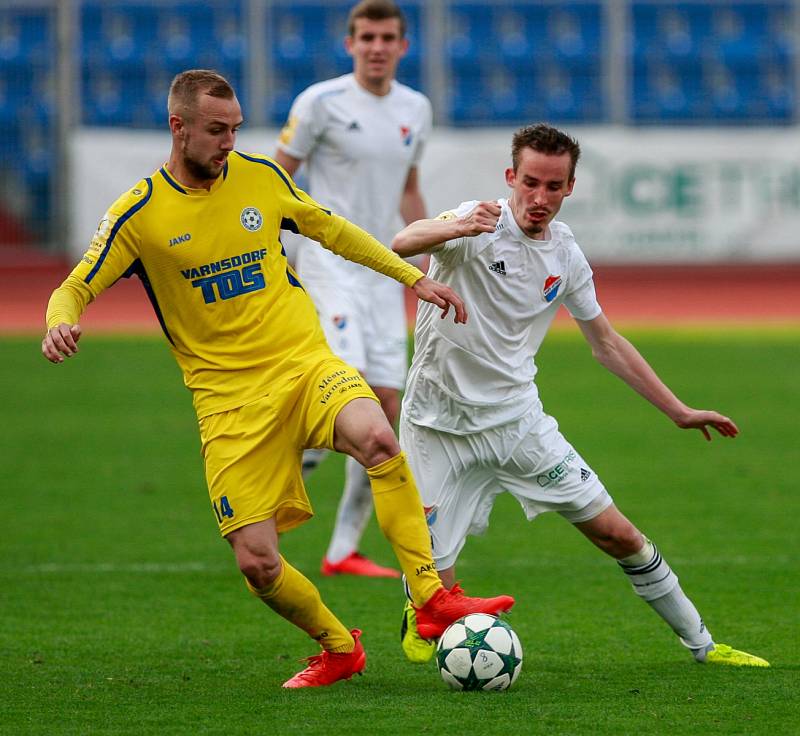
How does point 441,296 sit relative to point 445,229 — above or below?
below

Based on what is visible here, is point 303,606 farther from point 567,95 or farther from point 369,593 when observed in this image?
point 567,95

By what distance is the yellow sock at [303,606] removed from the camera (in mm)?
5070

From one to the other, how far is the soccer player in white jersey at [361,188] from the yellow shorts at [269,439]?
7.07 ft

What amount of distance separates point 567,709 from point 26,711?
1.78 meters

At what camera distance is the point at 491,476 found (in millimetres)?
5465

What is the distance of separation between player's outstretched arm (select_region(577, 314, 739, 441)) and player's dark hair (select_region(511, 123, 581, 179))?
0.65 metres

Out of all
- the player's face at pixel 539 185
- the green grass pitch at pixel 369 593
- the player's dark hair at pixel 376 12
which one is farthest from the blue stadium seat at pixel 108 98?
the player's face at pixel 539 185

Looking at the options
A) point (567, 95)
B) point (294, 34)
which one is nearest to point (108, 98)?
point (294, 34)

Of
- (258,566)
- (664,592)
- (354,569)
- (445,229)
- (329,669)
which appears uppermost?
(445,229)

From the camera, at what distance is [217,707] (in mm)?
4871

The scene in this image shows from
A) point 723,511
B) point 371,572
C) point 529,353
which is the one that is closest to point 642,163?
point 723,511

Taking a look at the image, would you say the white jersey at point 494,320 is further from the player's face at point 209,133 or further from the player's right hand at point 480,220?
the player's face at point 209,133

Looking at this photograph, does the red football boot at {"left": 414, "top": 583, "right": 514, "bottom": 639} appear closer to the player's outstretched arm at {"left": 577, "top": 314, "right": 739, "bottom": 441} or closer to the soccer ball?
the soccer ball

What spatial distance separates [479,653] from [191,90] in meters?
2.13
